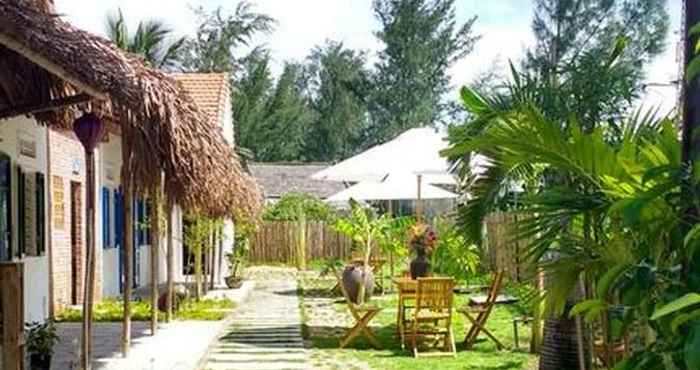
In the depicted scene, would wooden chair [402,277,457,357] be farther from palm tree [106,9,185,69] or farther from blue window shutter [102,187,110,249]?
palm tree [106,9,185,69]

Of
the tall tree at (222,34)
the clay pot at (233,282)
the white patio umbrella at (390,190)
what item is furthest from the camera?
the tall tree at (222,34)

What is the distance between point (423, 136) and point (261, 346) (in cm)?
620

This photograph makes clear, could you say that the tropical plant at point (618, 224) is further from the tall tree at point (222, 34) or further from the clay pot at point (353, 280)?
the tall tree at point (222, 34)

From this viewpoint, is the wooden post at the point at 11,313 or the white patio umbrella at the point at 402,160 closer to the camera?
the wooden post at the point at 11,313

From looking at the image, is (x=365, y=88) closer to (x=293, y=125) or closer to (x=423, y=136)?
(x=293, y=125)

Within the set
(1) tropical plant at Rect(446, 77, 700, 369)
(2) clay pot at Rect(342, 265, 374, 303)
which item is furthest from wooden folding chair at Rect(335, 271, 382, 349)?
(1) tropical plant at Rect(446, 77, 700, 369)

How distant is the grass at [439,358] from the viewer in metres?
9.88

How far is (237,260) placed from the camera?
20953mm

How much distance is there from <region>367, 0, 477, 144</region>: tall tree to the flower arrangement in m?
28.8

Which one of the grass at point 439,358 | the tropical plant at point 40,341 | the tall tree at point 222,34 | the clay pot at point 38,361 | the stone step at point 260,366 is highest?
the tall tree at point 222,34

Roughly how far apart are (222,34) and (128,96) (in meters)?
34.8

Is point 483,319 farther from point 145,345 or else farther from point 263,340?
point 145,345

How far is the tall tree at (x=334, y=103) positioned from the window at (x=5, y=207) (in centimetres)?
3577

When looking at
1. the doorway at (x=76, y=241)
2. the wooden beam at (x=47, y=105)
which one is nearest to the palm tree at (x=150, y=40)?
the doorway at (x=76, y=241)
